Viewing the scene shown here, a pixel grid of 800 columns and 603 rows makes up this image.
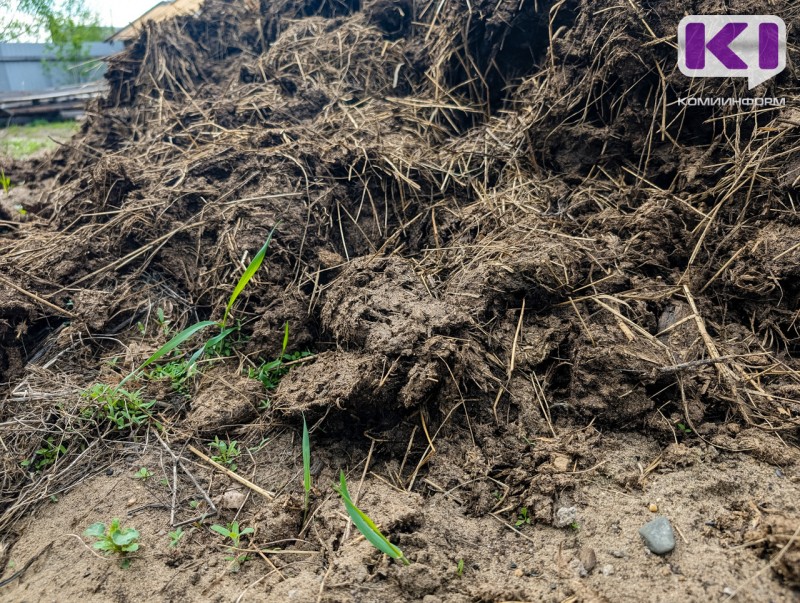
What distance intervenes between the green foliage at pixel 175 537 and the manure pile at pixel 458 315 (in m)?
0.04

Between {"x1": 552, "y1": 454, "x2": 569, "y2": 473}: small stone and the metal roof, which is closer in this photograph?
{"x1": 552, "y1": 454, "x2": 569, "y2": 473}: small stone

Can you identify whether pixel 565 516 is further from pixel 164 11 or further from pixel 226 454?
pixel 164 11

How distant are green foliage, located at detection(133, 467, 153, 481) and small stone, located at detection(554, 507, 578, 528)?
1355mm

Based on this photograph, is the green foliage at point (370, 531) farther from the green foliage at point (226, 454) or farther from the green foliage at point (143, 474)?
the green foliage at point (143, 474)

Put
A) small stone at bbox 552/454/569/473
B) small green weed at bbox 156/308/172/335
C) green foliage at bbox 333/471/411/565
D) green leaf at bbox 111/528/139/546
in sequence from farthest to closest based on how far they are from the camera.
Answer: small green weed at bbox 156/308/172/335
small stone at bbox 552/454/569/473
green leaf at bbox 111/528/139/546
green foliage at bbox 333/471/411/565

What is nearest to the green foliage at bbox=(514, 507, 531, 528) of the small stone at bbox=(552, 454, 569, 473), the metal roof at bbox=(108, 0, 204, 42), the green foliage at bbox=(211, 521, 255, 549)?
the small stone at bbox=(552, 454, 569, 473)

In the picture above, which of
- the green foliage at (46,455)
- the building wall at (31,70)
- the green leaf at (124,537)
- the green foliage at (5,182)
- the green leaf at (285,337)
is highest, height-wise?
the building wall at (31,70)

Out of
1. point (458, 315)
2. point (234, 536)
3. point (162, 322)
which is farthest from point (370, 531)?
point (162, 322)

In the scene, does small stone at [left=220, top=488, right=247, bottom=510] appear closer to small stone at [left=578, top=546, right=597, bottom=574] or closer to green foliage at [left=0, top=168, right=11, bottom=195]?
small stone at [left=578, top=546, right=597, bottom=574]

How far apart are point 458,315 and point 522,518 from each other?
0.70m

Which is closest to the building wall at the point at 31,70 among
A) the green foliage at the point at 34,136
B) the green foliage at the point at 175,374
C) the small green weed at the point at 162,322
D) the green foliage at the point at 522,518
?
the green foliage at the point at 34,136

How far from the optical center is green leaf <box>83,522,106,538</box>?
5.30ft

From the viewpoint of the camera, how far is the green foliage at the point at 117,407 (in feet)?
6.76

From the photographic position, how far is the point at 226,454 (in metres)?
1.95
